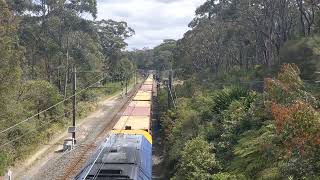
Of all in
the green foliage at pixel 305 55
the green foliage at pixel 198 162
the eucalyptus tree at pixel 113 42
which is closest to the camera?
the green foliage at pixel 198 162

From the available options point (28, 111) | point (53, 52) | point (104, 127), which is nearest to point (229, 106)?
point (28, 111)

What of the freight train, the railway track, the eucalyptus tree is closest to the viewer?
the freight train

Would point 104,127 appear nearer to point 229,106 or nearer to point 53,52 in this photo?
point 53,52

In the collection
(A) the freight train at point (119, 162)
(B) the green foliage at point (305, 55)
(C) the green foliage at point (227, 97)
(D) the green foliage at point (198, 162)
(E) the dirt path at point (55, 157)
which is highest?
(B) the green foliage at point (305, 55)

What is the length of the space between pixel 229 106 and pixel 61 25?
3965 cm

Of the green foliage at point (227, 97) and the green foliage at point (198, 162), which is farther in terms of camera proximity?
the green foliage at point (227, 97)

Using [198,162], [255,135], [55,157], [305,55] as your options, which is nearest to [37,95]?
[55,157]

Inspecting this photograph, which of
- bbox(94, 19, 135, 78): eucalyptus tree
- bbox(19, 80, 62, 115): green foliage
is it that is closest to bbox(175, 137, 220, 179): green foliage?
bbox(19, 80, 62, 115): green foliage

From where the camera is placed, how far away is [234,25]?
5922 centimetres

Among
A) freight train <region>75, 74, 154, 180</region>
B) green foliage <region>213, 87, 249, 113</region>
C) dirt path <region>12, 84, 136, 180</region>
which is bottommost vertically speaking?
dirt path <region>12, 84, 136, 180</region>

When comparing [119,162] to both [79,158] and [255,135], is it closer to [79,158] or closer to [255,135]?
[255,135]

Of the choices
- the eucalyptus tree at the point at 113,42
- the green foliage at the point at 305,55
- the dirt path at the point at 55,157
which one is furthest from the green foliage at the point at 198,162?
the eucalyptus tree at the point at 113,42

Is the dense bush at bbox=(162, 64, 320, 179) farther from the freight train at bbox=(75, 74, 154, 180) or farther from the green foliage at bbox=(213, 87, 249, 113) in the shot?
the freight train at bbox=(75, 74, 154, 180)

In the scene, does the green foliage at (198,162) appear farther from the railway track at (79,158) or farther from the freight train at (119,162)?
the railway track at (79,158)
